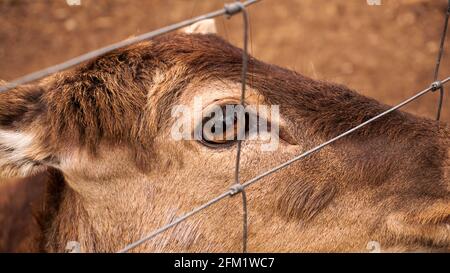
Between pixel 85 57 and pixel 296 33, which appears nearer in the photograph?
pixel 85 57

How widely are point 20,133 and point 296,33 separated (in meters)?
5.90

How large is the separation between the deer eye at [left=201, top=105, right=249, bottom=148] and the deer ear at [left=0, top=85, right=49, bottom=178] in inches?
35.3

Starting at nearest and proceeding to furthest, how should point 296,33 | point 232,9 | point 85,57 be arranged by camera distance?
1. point 85,57
2. point 232,9
3. point 296,33

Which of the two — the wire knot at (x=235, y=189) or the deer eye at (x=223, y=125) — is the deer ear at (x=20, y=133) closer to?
the deer eye at (x=223, y=125)

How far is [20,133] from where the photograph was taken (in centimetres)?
303

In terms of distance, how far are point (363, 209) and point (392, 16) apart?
6.15 metres

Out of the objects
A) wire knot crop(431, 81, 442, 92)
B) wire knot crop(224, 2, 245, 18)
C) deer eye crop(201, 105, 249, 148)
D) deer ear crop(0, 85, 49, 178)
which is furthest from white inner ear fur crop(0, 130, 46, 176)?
wire knot crop(431, 81, 442, 92)

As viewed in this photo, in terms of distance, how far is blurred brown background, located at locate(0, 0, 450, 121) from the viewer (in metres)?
7.68

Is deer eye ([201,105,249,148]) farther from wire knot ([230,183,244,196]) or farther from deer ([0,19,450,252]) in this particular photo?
wire knot ([230,183,244,196])

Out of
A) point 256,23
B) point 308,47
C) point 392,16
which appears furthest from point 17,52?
point 392,16

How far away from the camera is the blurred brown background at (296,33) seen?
7676mm

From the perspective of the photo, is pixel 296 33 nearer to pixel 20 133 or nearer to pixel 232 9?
pixel 20 133

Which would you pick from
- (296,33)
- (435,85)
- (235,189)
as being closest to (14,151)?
(235,189)

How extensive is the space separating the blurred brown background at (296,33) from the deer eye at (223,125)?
4552 mm
